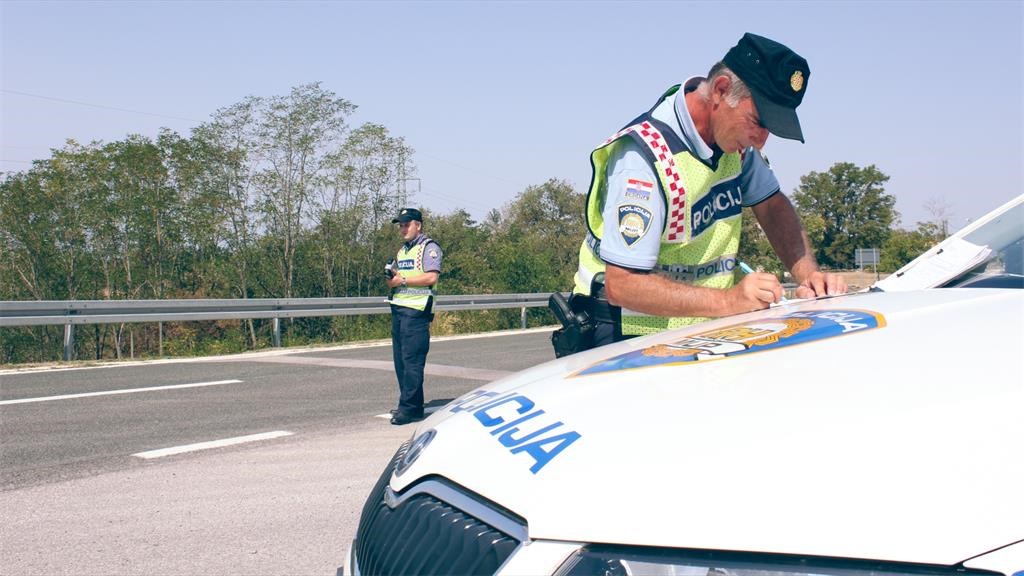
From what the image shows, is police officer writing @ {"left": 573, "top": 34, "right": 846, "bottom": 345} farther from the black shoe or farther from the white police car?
the black shoe

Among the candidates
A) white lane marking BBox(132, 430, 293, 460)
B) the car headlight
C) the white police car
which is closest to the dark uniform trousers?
white lane marking BBox(132, 430, 293, 460)

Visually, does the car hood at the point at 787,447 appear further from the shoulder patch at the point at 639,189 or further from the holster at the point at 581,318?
the holster at the point at 581,318

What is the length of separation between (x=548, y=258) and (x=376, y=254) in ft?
34.8

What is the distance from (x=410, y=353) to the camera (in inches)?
279

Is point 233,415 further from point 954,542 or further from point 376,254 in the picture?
point 376,254

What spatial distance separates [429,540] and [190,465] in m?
4.50

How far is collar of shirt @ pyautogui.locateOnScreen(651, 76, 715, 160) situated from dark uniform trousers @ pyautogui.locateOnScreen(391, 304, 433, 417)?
462 centimetres

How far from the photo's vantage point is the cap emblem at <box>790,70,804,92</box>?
7.95 feet

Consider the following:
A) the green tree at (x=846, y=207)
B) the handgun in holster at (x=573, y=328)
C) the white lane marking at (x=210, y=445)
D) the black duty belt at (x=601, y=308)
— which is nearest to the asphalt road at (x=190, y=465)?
the white lane marking at (x=210, y=445)

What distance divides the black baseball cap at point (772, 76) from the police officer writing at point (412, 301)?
4792 mm

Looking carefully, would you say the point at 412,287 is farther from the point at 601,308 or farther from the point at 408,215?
the point at 601,308

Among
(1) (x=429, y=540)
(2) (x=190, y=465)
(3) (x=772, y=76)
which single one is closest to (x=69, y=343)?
(2) (x=190, y=465)

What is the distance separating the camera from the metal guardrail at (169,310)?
1150 cm

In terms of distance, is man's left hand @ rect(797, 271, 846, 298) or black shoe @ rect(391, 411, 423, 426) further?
black shoe @ rect(391, 411, 423, 426)
